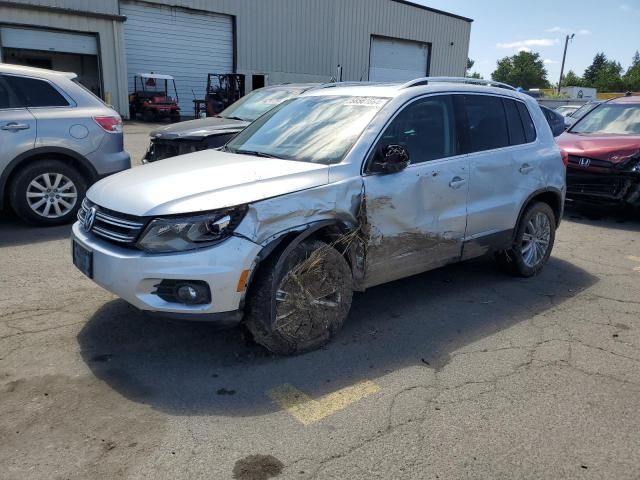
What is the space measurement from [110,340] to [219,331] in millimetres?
757

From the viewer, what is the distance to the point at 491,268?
19.0ft

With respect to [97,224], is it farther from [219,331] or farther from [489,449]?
[489,449]

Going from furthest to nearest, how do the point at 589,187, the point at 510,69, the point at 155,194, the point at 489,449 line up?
the point at 510,69, the point at 589,187, the point at 155,194, the point at 489,449

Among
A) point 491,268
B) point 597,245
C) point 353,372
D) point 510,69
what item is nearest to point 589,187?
point 597,245

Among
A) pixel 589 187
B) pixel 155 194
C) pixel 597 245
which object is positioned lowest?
pixel 597 245

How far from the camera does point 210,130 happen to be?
7992mm

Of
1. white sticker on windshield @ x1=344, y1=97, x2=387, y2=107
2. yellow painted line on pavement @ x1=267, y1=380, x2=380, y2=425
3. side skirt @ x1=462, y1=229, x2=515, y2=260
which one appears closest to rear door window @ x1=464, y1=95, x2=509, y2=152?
side skirt @ x1=462, y1=229, x2=515, y2=260

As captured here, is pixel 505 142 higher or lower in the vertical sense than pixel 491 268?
higher

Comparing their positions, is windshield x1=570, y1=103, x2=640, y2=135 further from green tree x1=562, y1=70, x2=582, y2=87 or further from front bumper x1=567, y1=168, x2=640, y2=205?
green tree x1=562, y1=70, x2=582, y2=87

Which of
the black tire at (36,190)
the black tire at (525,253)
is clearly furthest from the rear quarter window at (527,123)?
the black tire at (36,190)

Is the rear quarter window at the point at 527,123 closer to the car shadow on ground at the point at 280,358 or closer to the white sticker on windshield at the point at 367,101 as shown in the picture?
the car shadow on ground at the point at 280,358


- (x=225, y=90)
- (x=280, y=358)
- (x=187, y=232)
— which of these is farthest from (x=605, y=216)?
(x=225, y=90)

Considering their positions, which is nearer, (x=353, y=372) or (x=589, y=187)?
(x=353, y=372)

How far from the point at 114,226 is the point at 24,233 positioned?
3666 mm
